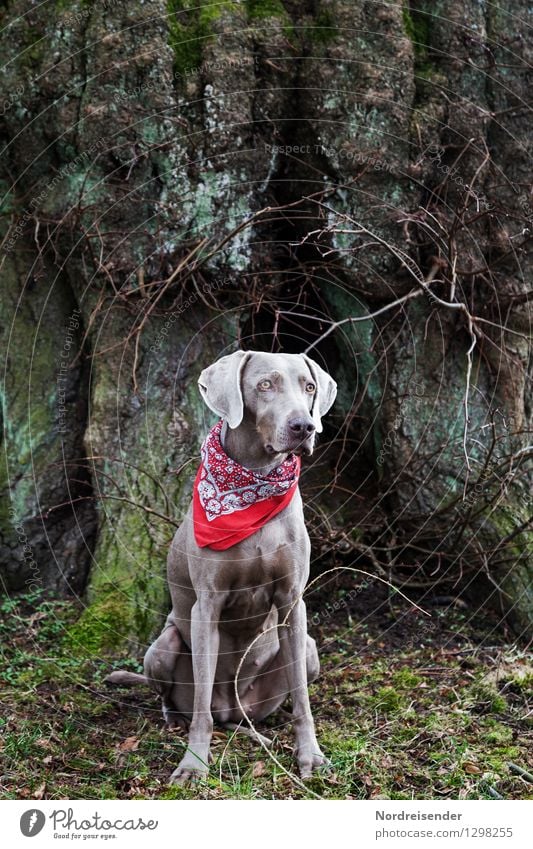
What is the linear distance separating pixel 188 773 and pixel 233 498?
1.64 m

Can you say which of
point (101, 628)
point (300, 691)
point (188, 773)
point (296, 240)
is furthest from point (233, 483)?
point (296, 240)

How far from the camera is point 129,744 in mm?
6023

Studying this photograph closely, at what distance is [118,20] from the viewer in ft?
25.1

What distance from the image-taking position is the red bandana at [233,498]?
5.64 metres

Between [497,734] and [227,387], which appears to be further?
[497,734]

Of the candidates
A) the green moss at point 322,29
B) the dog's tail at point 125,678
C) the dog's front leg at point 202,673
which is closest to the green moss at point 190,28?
the green moss at point 322,29

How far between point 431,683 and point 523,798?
1.51m

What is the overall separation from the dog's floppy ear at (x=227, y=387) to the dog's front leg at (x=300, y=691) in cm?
128

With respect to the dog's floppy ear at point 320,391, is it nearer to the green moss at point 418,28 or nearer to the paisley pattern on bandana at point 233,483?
the paisley pattern on bandana at point 233,483

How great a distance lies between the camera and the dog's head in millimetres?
5273

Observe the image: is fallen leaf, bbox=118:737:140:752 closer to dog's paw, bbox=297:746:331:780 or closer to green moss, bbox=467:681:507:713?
dog's paw, bbox=297:746:331:780

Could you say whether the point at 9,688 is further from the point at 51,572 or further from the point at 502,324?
the point at 502,324

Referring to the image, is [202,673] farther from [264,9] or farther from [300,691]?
→ [264,9]

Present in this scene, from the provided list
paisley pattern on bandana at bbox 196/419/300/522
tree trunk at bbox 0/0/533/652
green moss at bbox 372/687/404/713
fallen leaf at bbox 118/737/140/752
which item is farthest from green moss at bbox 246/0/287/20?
fallen leaf at bbox 118/737/140/752
